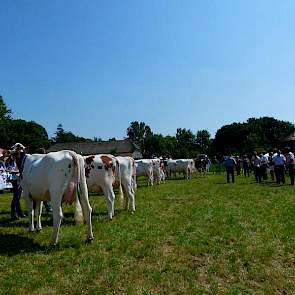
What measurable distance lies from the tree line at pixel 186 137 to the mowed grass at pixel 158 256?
62.5 meters

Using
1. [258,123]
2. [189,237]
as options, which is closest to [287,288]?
[189,237]

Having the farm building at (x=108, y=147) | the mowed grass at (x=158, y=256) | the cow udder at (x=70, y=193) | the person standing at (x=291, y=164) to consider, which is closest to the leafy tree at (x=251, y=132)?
the farm building at (x=108, y=147)

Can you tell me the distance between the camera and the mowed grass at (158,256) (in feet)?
22.2

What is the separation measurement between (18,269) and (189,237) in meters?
3.95

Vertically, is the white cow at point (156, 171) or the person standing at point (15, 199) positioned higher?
the white cow at point (156, 171)

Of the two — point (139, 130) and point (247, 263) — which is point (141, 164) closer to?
point (247, 263)

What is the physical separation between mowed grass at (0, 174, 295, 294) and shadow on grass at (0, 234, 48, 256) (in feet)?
0.07

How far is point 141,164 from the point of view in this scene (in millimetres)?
32125

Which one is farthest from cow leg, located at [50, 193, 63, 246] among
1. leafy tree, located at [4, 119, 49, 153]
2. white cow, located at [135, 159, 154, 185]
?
leafy tree, located at [4, 119, 49, 153]

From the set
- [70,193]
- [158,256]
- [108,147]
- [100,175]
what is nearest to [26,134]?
[108,147]

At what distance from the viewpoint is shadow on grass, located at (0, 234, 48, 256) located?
8.98 m

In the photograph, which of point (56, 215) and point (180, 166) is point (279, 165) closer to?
point (180, 166)

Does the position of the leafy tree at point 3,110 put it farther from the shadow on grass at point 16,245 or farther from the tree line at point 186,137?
the shadow on grass at point 16,245

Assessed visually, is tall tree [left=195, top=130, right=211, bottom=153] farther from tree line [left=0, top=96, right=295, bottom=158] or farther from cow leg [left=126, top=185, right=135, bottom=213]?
cow leg [left=126, top=185, right=135, bottom=213]
